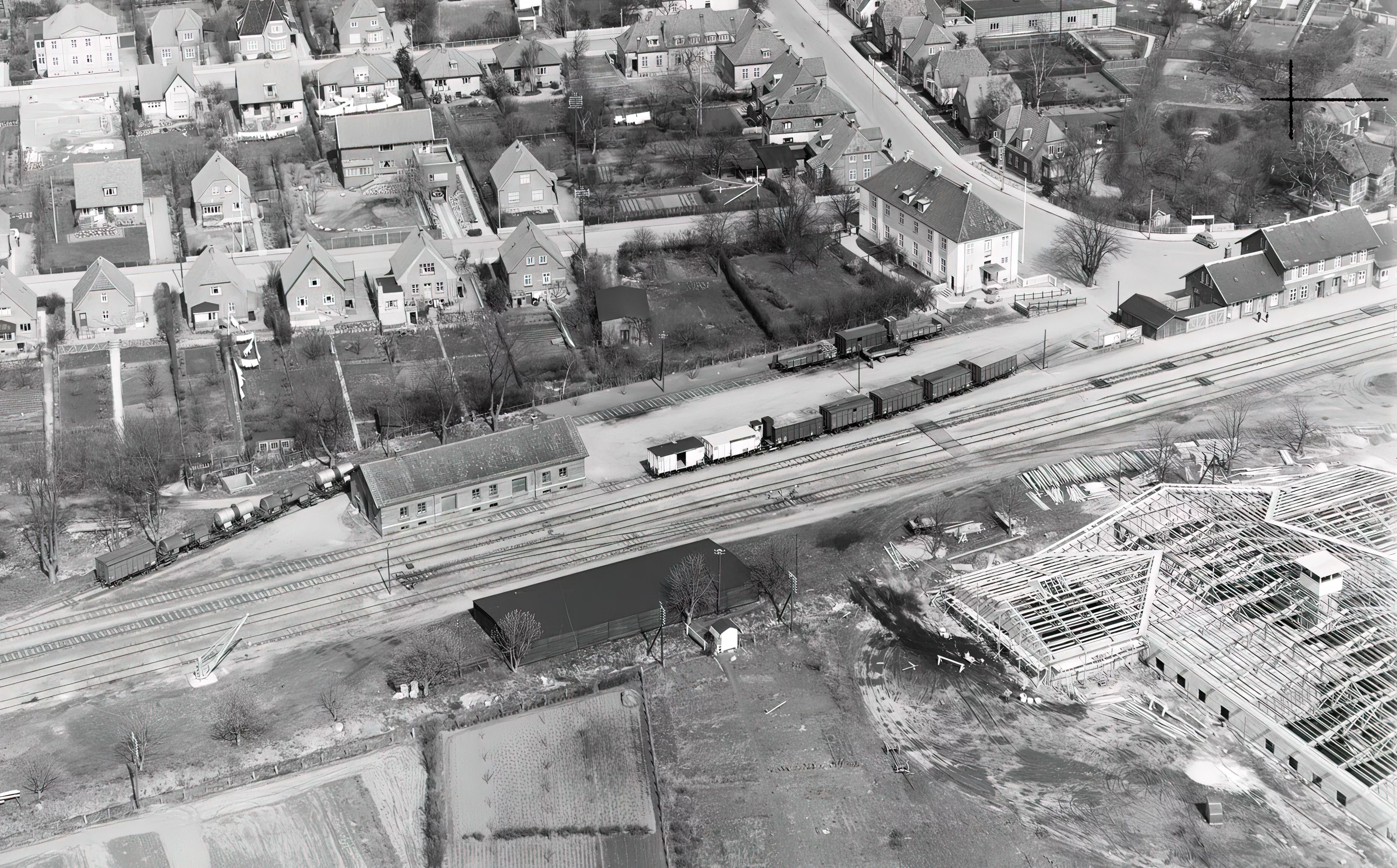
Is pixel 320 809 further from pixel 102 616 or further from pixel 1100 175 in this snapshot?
pixel 1100 175

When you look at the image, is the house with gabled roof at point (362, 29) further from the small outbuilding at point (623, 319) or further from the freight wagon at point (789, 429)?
the freight wagon at point (789, 429)

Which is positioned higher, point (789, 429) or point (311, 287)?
point (311, 287)

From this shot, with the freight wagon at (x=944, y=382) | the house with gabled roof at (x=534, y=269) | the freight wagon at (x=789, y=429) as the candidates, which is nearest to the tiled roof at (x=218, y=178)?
the house with gabled roof at (x=534, y=269)

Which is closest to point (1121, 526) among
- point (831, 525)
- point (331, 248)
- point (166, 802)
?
point (831, 525)

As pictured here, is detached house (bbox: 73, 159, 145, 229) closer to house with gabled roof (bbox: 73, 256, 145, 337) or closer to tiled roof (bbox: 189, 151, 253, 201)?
tiled roof (bbox: 189, 151, 253, 201)

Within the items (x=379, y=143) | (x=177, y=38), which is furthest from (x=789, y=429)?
(x=177, y=38)

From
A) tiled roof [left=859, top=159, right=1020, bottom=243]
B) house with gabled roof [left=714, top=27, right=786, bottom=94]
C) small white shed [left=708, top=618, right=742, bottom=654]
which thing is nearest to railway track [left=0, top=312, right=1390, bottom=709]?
small white shed [left=708, top=618, right=742, bottom=654]

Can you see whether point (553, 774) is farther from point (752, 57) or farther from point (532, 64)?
point (532, 64)
